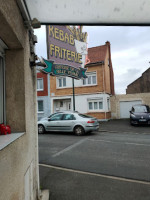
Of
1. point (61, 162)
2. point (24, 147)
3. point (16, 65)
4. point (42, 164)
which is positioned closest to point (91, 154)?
point (61, 162)

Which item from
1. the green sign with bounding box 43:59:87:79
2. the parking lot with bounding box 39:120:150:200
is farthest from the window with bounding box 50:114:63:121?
the parking lot with bounding box 39:120:150:200

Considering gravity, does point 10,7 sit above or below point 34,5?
below

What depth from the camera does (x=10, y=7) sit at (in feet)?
5.71

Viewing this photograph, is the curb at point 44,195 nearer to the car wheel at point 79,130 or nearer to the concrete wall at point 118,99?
the car wheel at point 79,130

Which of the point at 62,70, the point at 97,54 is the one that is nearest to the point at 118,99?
the point at 97,54

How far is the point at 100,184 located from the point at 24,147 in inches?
92.4

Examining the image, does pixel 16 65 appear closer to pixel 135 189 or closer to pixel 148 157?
pixel 135 189

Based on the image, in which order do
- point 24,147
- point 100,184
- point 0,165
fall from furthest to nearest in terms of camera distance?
point 100,184
point 24,147
point 0,165

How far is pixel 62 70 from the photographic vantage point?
11531 millimetres

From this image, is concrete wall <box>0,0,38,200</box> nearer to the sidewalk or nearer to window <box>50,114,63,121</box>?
window <box>50,114,63,121</box>

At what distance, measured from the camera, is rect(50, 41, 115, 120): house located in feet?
57.1

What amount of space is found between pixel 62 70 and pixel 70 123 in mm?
3867

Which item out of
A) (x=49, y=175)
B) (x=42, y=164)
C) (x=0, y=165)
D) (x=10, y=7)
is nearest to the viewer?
(x=0, y=165)

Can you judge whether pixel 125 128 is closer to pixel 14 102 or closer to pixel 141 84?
pixel 14 102
